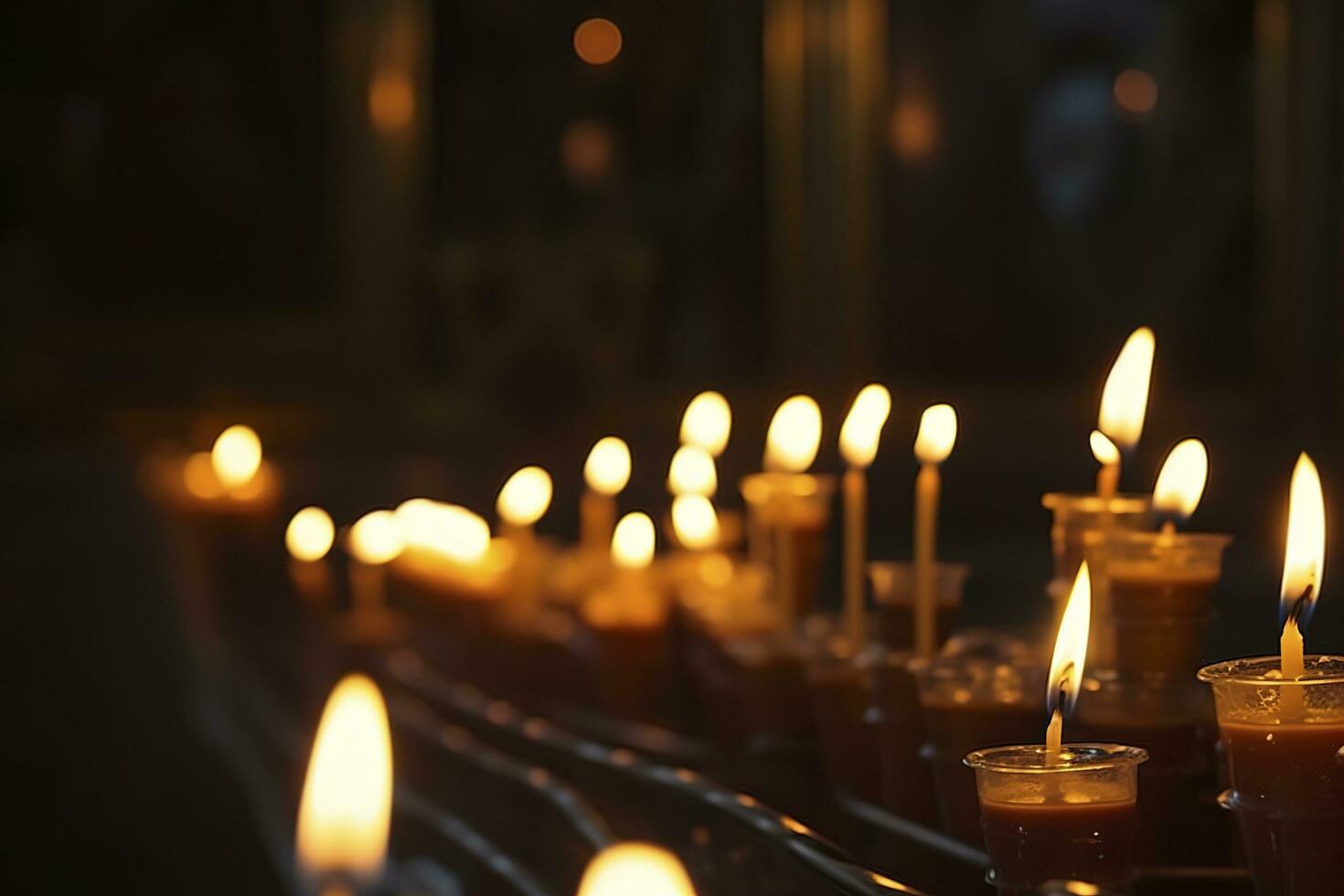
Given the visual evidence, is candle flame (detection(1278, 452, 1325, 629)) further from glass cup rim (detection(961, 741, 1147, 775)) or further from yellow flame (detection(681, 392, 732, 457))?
yellow flame (detection(681, 392, 732, 457))

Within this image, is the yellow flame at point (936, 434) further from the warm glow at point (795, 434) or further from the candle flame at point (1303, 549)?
the candle flame at point (1303, 549)

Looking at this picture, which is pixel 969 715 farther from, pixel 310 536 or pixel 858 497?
pixel 310 536

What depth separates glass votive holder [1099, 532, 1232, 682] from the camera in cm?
143

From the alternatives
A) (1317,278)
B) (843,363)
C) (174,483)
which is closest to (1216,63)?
(1317,278)

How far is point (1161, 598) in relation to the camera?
1.44 m

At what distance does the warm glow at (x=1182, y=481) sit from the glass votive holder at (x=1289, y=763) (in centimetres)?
34

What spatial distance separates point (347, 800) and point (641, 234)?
787 centimetres

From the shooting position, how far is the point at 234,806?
124 inches

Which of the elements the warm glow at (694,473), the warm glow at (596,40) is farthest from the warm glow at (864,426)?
the warm glow at (596,40)

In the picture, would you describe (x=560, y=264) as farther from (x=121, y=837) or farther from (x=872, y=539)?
(x=121, y=837)

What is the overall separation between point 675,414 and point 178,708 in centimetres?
467

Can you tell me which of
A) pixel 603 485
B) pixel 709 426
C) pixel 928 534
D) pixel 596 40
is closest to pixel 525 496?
pixel 603 485

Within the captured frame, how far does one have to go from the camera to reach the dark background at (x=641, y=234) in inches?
273

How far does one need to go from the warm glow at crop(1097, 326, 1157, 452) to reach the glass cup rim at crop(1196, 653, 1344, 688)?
42 cm
